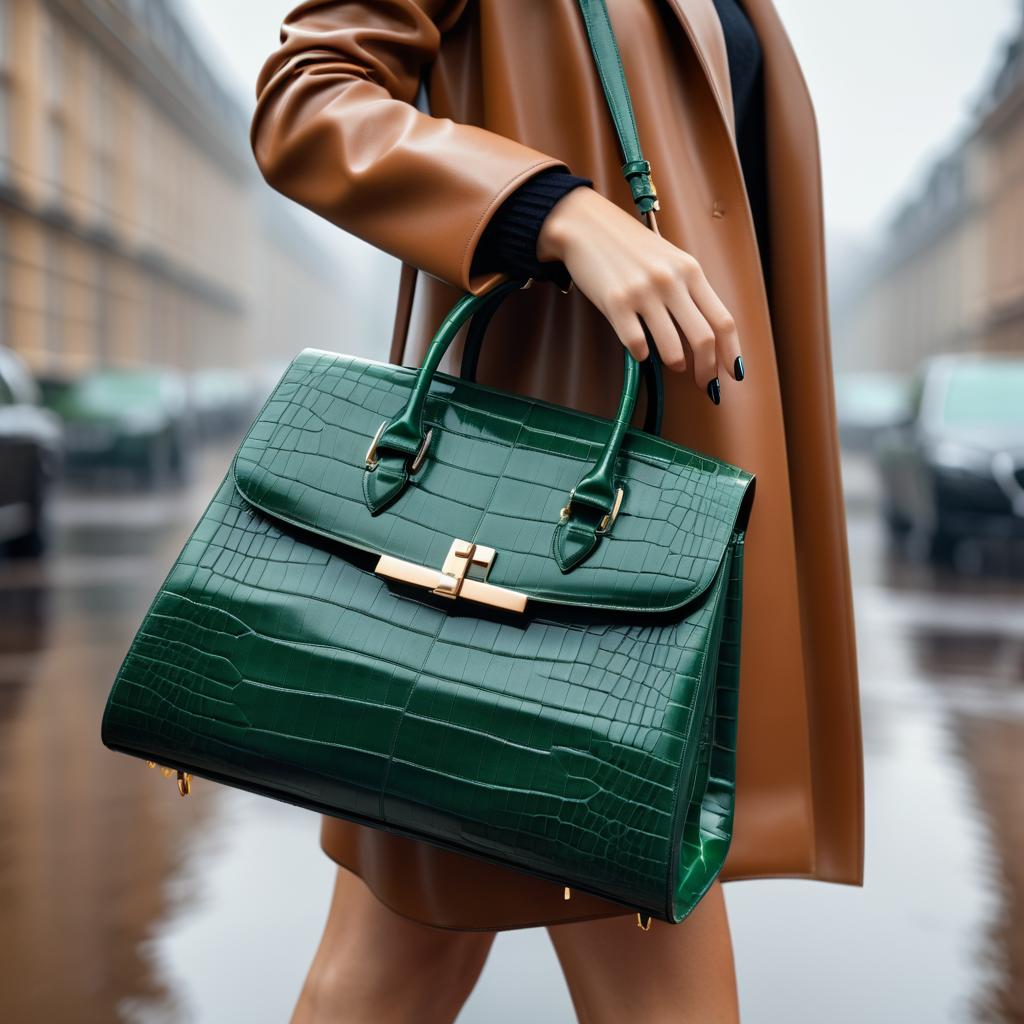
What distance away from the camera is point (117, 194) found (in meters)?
32.1

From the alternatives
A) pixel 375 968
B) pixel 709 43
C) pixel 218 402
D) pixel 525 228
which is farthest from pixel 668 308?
pixel 218 402

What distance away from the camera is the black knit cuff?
1.19 metres

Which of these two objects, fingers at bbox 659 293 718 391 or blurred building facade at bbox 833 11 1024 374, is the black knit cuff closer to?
fingers at bbox 659 293 718 391

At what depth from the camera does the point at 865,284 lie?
6788 centimetres

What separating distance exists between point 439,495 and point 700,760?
331 millimetres

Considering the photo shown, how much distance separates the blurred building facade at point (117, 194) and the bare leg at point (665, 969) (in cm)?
2317

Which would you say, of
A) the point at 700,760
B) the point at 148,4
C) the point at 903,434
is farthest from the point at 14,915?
the point at 148,4

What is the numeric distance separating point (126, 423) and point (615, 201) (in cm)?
1695

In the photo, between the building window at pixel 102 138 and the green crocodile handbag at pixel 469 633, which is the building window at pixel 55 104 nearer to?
the building window at pixel 102 138

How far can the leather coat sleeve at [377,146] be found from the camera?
47.5 inches

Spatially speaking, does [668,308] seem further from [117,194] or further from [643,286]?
[117,194]

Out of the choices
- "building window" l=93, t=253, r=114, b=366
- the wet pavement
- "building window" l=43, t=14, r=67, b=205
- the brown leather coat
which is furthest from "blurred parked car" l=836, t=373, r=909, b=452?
the brown leather coat

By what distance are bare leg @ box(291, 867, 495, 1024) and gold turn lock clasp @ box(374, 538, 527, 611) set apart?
442 mm

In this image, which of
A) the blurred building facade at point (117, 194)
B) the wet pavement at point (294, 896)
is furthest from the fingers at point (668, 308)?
the blurred building facade at point (117, 194)
